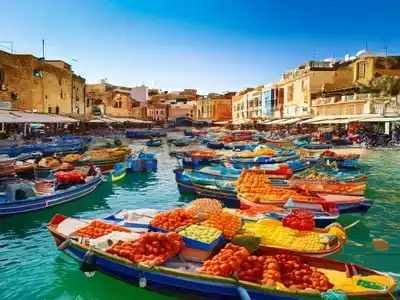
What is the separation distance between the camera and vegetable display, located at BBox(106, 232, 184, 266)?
7961mm

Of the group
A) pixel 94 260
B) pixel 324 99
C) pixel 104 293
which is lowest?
pixel 104 293

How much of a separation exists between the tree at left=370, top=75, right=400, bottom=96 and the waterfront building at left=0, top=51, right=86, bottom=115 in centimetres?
3838

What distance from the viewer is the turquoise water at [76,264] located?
28.2ft

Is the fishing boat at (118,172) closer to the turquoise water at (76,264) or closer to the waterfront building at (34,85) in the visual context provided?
the turquoise water at (76,264)

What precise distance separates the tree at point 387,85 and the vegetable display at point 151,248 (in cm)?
4038

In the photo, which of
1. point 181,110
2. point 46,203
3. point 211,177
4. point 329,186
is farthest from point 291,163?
point 181,110

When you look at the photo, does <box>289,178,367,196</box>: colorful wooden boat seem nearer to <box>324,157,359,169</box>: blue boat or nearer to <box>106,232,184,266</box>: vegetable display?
<box>106,232,184,266</box>: vegetable display

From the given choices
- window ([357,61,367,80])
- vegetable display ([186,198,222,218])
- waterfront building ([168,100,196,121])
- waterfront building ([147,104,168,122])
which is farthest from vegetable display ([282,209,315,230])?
waterfront building ([168,100,196,121])

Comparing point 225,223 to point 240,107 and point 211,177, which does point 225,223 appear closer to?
point 211,177

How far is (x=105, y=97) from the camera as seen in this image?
79.6 metres

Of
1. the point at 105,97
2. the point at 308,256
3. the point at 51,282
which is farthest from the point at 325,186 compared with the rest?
the point at 105,97

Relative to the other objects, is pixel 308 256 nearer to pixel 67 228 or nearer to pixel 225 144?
pixel 67 228

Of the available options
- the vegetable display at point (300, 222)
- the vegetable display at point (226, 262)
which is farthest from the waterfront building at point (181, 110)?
the vegetable display at point (226, 262)

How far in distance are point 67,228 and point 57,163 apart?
1434 centimetres
